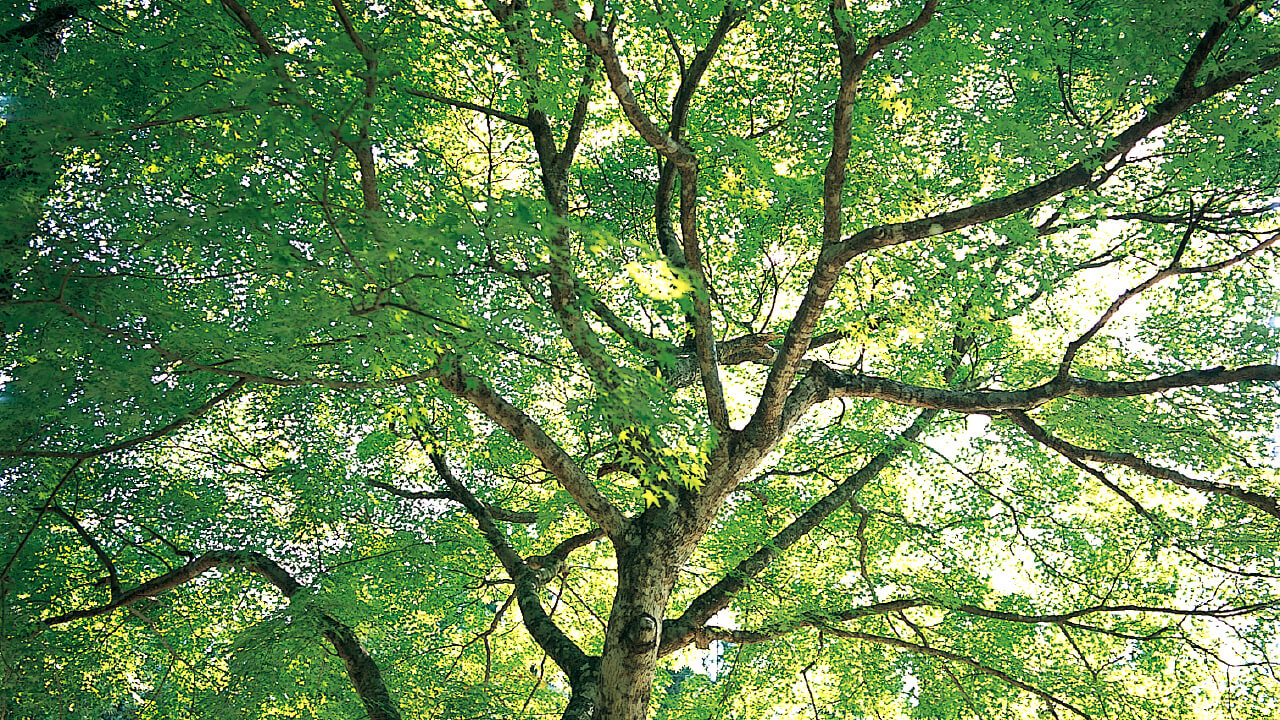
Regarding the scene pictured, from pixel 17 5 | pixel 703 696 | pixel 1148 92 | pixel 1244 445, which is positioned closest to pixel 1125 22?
pixel 1148 92

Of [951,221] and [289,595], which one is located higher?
[951,221]

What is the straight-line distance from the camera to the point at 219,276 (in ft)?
22.0

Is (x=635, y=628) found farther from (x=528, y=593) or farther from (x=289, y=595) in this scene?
(x=289, y=595)

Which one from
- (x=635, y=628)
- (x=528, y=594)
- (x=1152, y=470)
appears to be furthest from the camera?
(x=528, y=594)

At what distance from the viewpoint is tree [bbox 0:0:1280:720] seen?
188 inches

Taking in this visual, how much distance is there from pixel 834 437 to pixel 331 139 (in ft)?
24.1

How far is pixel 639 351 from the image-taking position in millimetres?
7547

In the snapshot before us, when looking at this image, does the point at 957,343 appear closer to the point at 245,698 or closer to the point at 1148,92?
the point at 1148,92

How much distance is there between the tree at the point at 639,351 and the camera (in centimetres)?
479

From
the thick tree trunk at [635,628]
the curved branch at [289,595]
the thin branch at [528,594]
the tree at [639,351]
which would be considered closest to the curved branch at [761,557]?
the tree at [639,351]

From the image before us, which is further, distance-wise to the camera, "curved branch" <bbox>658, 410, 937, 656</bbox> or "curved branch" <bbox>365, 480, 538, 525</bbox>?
"curved branch" <bbox>365, 480, 538, 525</bbox>

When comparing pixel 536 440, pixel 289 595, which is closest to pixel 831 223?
pixel 536 440

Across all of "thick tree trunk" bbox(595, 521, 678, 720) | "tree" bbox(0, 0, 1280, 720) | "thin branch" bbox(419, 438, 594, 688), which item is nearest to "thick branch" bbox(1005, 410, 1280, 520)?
"tree" bbox(0, 0, 1280, 720)

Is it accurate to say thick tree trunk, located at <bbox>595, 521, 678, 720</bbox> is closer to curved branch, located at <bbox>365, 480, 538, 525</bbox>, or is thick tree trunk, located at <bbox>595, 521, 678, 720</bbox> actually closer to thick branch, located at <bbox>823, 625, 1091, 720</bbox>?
thick branch, located at <bbox>823, 625, 1091, 720</bbox>
